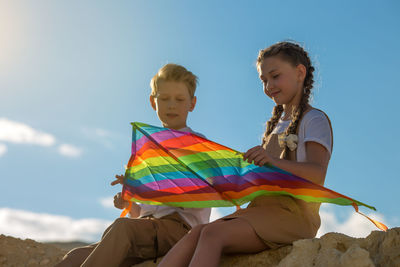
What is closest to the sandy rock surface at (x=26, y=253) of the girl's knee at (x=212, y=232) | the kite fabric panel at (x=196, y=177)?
the kite fabric panel at (x=196, y=177)

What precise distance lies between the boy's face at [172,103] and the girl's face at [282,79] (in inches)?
40.0

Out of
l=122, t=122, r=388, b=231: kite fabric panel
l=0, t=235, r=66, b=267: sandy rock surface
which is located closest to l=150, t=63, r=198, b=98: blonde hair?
l=122, t=122, r=388, b=231: kite fabric panel

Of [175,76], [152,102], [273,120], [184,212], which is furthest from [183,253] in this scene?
[152,102]

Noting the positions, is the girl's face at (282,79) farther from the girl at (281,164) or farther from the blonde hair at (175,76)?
the blonde hair at (175,76)

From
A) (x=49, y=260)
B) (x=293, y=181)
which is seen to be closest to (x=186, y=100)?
(x=293, y=181)

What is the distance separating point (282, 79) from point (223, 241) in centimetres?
129

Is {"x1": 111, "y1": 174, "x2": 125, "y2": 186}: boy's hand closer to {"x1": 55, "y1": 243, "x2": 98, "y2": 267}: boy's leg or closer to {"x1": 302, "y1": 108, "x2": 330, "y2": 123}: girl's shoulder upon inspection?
{"x1": 55, "y1": 243, "x2": 98, "y2": 267}: boy's leg

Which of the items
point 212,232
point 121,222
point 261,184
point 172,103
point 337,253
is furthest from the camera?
point 172,103

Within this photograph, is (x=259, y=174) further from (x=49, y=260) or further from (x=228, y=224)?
(x=49, y=260)

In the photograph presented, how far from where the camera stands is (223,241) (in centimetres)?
249

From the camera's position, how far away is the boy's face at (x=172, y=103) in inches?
155

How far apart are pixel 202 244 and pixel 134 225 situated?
1076 mm

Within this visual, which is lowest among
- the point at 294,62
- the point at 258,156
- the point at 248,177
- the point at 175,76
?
the point at 248,177

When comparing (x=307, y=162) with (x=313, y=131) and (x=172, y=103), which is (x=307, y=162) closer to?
(x=313, y=131)
